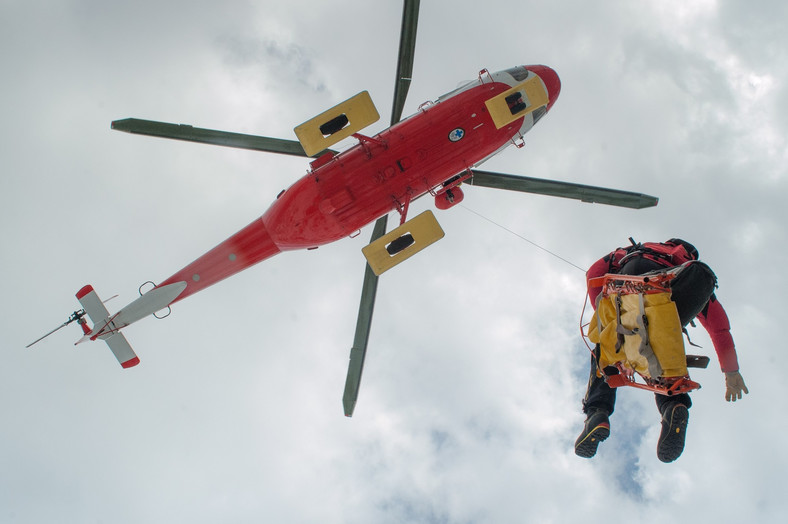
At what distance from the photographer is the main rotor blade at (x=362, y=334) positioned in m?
11.8

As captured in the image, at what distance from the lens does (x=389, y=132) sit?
1054 cm

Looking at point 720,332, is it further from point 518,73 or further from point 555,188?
point 518,73

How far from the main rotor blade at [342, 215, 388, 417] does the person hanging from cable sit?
5.60 meters

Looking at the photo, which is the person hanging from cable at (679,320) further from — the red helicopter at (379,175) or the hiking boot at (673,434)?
the red helicopter at (379,175)

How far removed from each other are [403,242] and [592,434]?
4963 millimetres

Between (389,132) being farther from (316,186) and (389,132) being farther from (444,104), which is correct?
(316,186)

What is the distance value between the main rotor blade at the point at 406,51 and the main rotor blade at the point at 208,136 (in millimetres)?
2502

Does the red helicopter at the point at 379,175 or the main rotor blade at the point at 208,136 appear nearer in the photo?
the red helicopter at the point at 379,175

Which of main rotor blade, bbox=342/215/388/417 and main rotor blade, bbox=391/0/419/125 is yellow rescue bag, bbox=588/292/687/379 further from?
main rotor blade, bbox=391/0/419/125

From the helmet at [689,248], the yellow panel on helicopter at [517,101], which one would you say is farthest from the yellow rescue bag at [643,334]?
the yellow panel on helicopter at [517,101]

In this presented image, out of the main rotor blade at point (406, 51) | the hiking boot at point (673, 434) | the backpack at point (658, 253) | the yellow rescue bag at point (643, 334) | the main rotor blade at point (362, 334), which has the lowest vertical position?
the hiking boot at point (673, 434)

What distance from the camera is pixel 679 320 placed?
227 inches

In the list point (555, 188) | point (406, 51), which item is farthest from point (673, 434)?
point (406, 51)

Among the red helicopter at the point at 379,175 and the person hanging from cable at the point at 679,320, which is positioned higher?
the red helicopter at the point at 379,175
